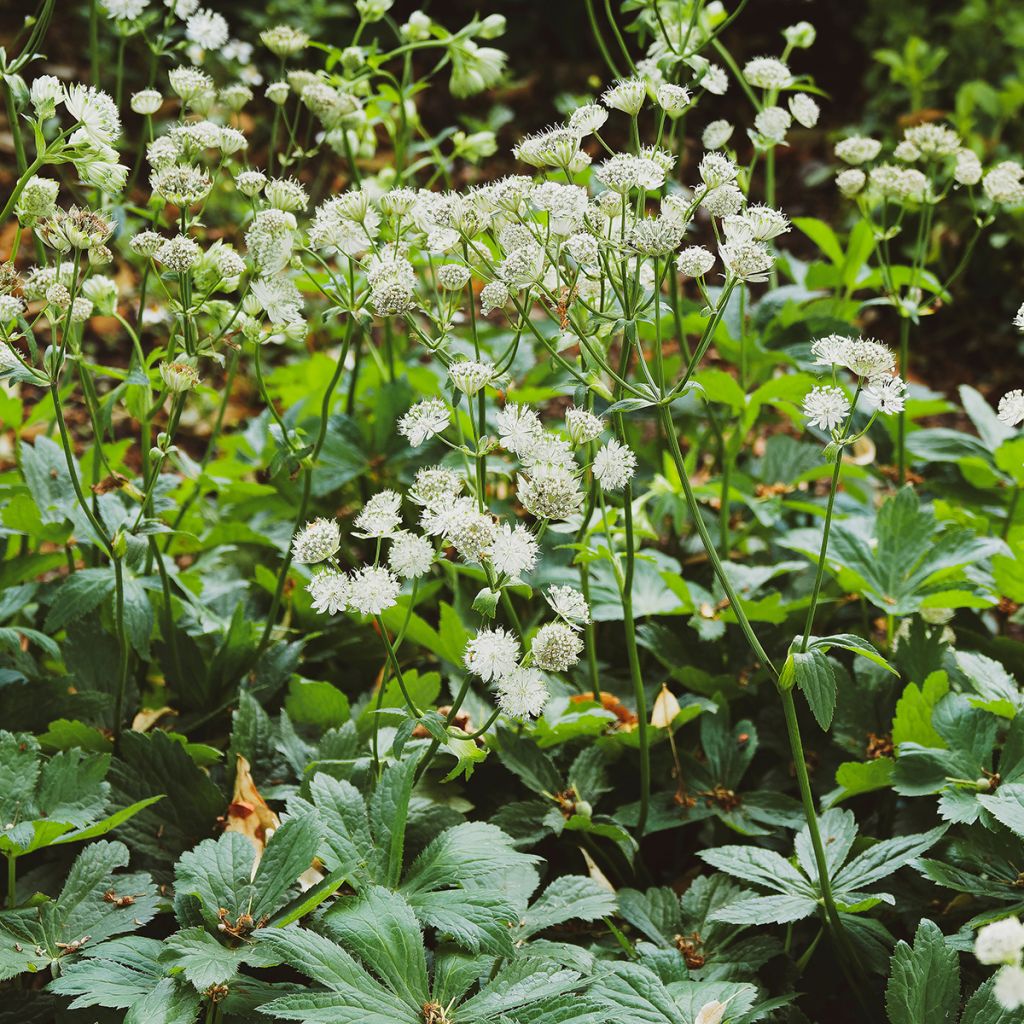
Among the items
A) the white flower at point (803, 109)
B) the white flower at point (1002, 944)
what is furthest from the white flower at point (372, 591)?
the white flower at point (803, 109)

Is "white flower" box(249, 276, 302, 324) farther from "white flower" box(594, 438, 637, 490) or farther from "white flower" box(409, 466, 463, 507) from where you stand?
"white flower" box(594, 438, 637, 490)

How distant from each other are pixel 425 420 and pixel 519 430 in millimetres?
126

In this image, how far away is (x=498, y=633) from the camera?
1.27 metres

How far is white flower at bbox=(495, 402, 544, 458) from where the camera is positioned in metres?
1.28

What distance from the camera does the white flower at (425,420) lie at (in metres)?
1.35

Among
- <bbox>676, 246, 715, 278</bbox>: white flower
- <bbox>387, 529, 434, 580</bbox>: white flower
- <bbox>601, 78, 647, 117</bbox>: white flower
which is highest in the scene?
<bbox>601, 78, 647, 117</bbox>: white flower

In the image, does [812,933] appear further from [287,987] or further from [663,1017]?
[287,987]

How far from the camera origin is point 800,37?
2.22m

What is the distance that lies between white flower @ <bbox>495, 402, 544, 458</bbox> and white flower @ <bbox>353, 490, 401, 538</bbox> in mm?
145

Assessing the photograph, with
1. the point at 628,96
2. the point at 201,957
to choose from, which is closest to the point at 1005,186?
the point at 628,96

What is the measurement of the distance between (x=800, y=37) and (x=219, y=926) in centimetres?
190

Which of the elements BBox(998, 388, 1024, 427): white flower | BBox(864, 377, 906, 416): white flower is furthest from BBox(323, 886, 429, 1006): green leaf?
BBox(998, 388, 1024, 427): white flower

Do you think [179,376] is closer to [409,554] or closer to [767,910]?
[409,554]

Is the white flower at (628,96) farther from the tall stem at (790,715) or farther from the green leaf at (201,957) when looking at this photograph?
the green leaf at (201,957)
